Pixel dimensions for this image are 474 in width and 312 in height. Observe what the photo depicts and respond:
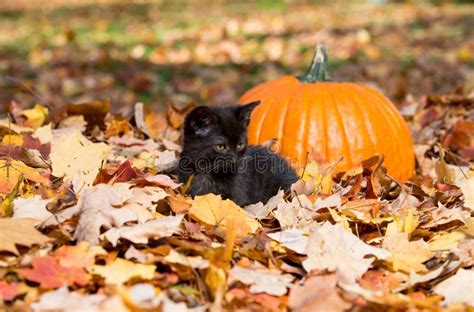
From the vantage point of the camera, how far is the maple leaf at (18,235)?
2707 mm

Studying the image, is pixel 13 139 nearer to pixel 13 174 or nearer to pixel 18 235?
pixel 13 174

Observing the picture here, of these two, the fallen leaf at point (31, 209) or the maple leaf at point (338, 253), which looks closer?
the maple leaf at point (338, 253)

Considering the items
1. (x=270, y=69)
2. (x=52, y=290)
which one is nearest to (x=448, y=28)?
(x=270, y=69)

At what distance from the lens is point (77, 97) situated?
8492mm

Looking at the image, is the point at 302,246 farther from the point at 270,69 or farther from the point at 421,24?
the point at 421,24

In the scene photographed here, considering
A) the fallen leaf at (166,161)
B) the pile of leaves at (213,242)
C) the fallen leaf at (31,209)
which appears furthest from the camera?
the fallen leaf at (166,161)

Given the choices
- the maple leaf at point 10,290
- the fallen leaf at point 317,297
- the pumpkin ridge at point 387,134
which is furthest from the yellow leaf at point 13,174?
the pumpkin ridge at point 387,134

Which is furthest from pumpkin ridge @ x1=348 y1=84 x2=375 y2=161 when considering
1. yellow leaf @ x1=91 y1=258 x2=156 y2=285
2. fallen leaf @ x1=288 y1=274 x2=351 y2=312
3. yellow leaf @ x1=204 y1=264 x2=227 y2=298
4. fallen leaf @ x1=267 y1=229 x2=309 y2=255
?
yellow leaf @ x1=91 y1=258 x2=156 y2=285

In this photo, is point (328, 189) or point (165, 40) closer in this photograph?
point (328, 189)

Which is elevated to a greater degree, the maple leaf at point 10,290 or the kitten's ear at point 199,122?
the kitten's ear at point 199,122

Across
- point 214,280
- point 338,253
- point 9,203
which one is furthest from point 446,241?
point 9,203

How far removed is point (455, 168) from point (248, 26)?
924cm

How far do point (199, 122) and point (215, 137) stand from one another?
0.38 feet

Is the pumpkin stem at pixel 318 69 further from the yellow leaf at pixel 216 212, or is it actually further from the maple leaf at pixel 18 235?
the maple leaf at pixel 18 235
